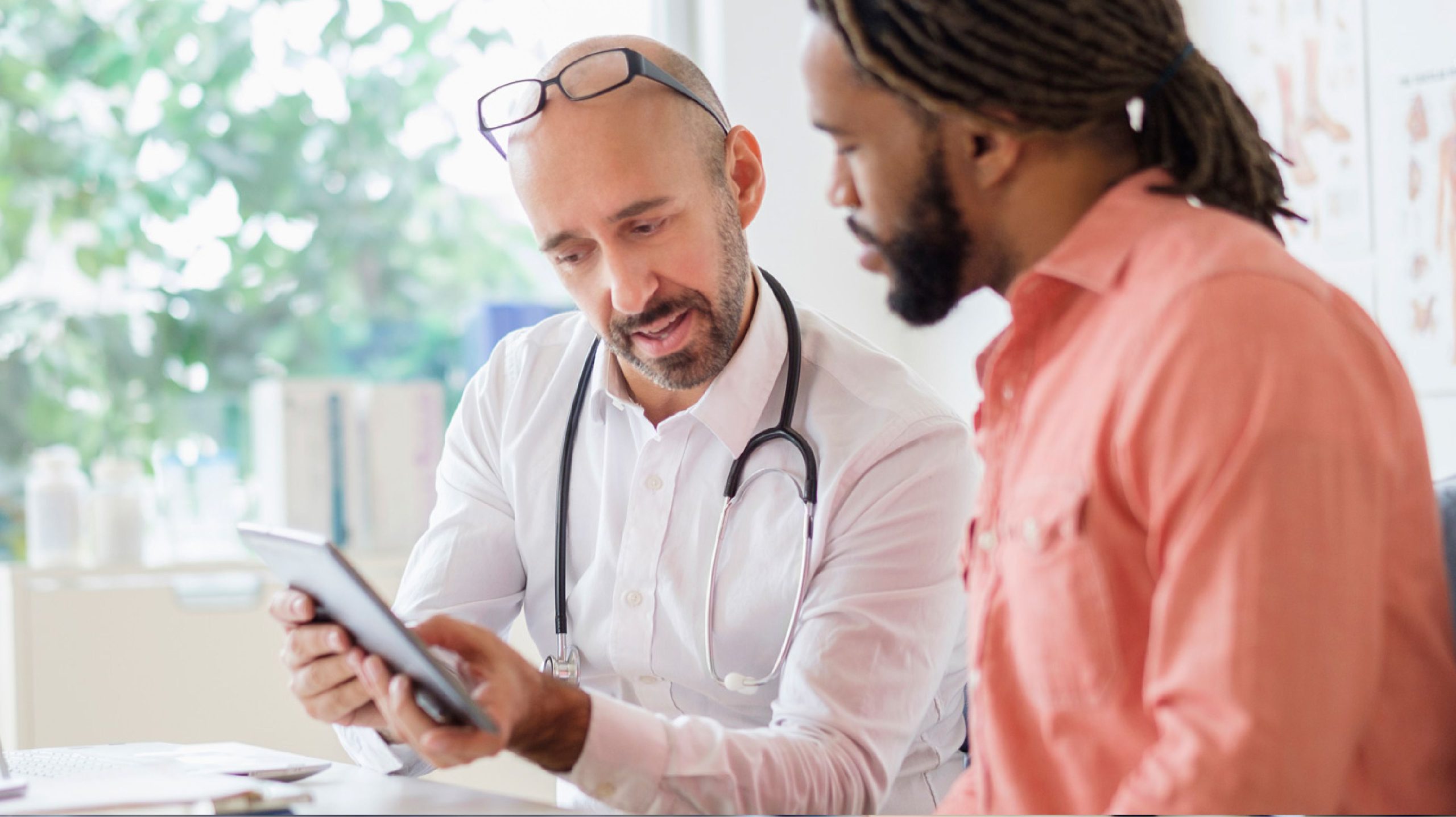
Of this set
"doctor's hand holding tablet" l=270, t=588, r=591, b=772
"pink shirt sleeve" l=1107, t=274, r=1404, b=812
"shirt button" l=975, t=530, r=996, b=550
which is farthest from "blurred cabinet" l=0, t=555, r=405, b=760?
"pink shirt sleeve" l=1107, t=274, r=1404, b=812

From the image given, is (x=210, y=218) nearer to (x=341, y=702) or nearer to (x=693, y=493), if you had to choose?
(x=693, y=493)

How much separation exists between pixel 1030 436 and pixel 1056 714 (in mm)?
189

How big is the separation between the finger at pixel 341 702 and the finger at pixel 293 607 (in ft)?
0.27

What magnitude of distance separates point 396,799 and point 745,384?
0.64 metres

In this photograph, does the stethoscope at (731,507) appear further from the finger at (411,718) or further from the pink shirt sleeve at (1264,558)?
the pink shirt sleeve at (1264,558)

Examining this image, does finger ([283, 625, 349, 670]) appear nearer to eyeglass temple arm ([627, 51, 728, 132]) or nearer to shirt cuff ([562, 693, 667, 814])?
shirt cuff ([562, 693, 667, 814])

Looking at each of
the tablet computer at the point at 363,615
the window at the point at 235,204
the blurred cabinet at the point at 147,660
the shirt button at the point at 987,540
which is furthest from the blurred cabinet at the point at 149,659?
the shirt button at the point at 987,540

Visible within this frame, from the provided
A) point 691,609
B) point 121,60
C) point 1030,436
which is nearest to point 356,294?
point 121,60

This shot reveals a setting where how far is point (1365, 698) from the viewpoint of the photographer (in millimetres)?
799

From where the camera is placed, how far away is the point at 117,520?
260 cm

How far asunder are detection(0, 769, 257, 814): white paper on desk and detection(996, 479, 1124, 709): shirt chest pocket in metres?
0.62

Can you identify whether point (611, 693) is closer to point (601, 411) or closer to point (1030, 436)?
point (601, 411)

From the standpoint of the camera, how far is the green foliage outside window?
2746 millimetres

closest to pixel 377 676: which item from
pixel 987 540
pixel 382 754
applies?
pixel 382 754
